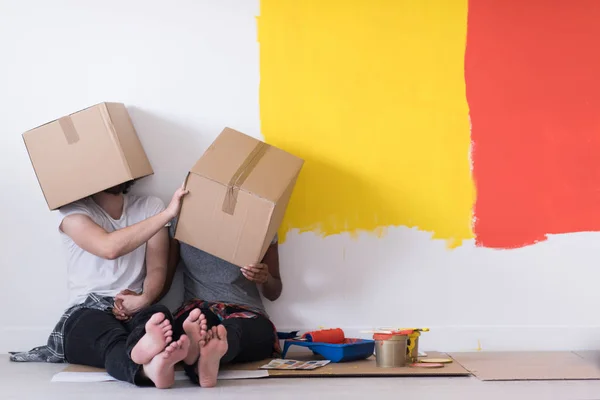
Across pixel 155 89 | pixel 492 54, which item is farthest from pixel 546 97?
pixel 155 89

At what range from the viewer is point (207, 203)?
231 centimetres

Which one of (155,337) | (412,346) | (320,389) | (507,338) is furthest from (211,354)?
(507,338)

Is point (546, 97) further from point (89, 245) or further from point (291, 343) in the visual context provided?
point (89, 245)

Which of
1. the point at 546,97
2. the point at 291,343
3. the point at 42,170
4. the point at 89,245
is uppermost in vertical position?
the point at 546,97

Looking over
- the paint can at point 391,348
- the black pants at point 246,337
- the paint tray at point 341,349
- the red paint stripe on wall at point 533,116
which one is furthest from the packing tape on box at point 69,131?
the red paint stripe on wall at point 533,116

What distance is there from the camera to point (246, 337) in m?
2.37

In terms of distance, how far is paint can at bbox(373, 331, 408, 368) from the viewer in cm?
238

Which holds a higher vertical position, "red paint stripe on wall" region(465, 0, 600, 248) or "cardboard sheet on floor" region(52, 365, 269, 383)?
"red paint stripe on wall" region(465, 0, 600, 248)

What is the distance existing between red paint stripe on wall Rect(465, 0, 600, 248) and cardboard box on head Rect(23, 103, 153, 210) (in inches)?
53.4

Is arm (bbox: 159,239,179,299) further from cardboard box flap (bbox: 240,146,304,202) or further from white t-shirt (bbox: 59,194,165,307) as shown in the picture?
cardboard box flap (bbox: 240,146,304,202)

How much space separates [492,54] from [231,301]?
4.49 feet

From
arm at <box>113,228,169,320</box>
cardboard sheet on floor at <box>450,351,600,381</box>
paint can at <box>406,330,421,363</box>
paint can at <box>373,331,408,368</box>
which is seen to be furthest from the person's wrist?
cardboard sheet on floor at <box>450,351,600,381</box>

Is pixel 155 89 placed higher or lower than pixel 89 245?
higher

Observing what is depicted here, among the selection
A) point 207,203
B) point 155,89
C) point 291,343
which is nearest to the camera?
point 207,203
